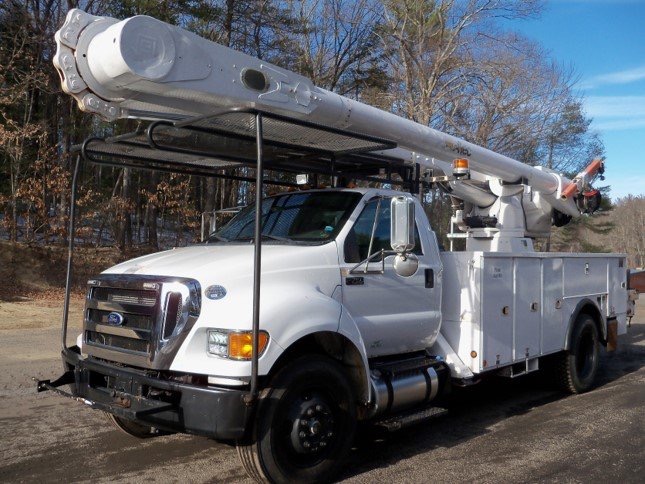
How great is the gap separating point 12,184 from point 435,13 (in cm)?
1621

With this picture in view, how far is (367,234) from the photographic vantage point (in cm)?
547

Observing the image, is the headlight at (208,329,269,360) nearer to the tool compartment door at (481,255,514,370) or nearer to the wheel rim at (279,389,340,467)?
the wheel rim at (279,389,340,467)

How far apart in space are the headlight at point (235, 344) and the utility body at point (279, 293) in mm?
14

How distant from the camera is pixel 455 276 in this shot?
625 centimetres

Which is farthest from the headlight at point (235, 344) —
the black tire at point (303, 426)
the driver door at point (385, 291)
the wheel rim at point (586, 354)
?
the wheel rim at point (586, 354)

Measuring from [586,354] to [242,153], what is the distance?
534 centimetres

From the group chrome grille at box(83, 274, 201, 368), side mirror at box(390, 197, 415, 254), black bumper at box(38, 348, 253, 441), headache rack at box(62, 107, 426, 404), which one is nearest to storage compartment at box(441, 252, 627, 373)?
headache rack at box(62, 107, 426, 404)

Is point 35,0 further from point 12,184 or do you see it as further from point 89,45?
point 89,45

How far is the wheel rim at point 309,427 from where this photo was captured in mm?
4410

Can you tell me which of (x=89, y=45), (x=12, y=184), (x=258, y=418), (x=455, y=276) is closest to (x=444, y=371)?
(x=455, y=276)

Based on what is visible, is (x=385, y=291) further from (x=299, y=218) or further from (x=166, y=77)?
(x=166, y=77)

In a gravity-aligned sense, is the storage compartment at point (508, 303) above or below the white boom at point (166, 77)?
below

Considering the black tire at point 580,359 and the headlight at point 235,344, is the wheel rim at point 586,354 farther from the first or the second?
the headlight at point 235,344

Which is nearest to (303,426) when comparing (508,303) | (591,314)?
(508,303)
